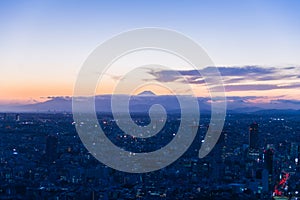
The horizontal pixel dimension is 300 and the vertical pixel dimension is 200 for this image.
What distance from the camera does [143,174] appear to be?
10.4 meters

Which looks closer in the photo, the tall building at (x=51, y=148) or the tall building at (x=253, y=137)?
the tall building at (x=51, y=148)

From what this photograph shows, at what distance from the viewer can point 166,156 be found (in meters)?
11.1

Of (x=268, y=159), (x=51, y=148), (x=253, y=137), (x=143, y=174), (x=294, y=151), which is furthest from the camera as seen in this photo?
(x=253, y=137)

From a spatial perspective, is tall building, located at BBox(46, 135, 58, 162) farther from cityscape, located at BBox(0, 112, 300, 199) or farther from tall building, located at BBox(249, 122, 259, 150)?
tall building, located at BBox(249, 122, 259, 150)

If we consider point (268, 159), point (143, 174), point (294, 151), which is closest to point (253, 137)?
point (294, 151)

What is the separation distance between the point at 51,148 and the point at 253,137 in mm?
7587

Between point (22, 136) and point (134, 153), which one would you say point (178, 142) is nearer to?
point (134, 153)

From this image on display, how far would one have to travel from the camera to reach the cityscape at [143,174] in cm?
875

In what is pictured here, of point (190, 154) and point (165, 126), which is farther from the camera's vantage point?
point (190, 154)

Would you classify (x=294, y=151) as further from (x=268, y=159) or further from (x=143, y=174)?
(x=143, y=174)

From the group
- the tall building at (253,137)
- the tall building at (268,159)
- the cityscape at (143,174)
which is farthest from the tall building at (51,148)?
the tall building at (253,137)

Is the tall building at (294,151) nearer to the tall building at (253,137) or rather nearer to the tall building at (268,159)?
the tall building at (268,159)

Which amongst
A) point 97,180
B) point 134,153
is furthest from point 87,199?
point 134,153

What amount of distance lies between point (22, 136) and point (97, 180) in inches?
218
